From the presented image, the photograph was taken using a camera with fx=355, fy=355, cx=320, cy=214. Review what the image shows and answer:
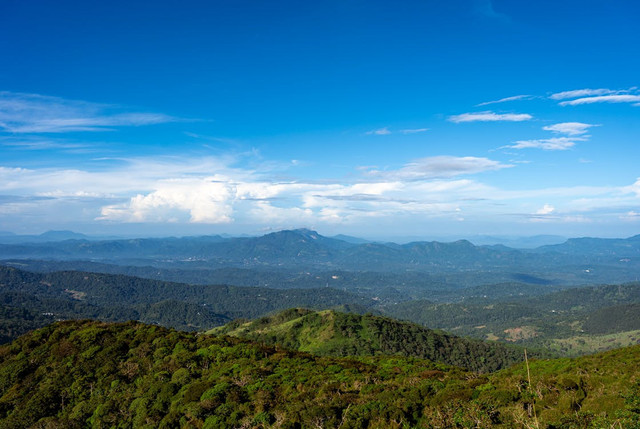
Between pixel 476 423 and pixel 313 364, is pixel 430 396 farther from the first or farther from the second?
pixel 313 364

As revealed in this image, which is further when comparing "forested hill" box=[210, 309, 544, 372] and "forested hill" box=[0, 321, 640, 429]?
"forested hill" box=[210, 309, 544, 372]

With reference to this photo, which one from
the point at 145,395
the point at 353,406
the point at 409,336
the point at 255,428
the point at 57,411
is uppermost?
the point at 353,406

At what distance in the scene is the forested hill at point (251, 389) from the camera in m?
23.4

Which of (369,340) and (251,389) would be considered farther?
(369,340)

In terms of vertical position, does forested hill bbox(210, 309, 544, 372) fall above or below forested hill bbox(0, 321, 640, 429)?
below

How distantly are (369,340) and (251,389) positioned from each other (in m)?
128

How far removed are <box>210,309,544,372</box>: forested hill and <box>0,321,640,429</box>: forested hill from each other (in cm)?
9190

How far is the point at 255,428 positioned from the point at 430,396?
1383 centimetres

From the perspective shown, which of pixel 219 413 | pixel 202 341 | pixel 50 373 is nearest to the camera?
pixel 219 413

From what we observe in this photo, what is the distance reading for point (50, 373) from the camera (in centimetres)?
4806

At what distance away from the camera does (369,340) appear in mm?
154625

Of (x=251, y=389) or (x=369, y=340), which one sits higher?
(x=251, y=389)

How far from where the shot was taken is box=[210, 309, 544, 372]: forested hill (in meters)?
147

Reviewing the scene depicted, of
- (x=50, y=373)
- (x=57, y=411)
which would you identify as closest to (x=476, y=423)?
(x=57, y=411)
